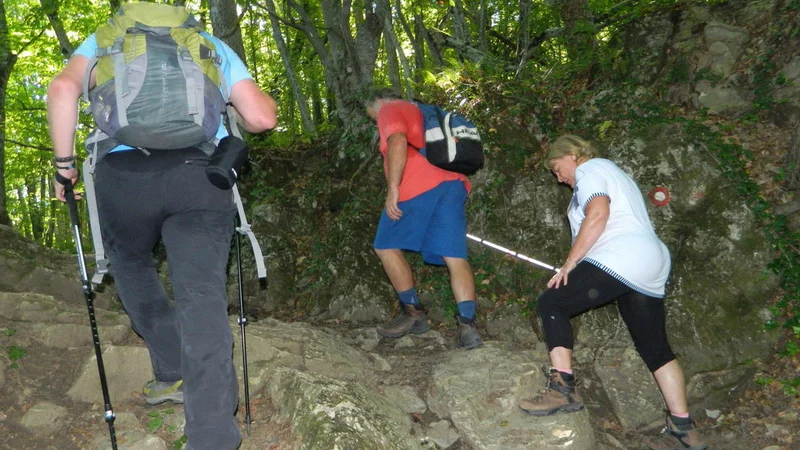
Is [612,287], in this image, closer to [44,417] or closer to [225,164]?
[225,164]

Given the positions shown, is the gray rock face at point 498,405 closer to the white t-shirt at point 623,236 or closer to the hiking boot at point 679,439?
the hiking boot at point 679,439

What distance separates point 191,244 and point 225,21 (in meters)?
6.61

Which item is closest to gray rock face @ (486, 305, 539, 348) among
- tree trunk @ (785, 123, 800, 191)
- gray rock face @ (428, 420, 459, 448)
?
gray rock face @ (428, 420, 459, 448)

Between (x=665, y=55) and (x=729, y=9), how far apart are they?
3.65ft

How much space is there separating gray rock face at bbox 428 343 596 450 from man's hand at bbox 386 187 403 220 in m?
1.40

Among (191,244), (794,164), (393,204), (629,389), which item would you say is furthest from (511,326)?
(191,244)

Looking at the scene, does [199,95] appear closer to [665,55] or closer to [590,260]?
[590,260]

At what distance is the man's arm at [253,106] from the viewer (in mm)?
3260

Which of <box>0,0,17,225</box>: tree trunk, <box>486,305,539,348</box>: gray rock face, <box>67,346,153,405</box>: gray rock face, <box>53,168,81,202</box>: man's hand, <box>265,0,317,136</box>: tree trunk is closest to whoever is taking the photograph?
<box>53,168,81,202</box>: man's hand

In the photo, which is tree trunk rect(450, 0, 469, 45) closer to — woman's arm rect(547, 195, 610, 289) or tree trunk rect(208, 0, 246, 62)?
tree trunk rect(208, 0, 246, 62)

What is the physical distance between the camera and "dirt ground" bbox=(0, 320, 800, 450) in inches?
143

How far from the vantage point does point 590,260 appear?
444cm

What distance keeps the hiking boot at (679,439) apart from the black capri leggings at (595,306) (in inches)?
17.1

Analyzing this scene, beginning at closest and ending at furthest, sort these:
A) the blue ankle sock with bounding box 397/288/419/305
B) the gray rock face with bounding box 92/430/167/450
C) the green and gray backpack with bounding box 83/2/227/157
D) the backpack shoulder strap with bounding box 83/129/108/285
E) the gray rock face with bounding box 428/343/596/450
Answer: the green and gray backpack with bounding box 83/2/227/157 → the backpack shoulder strap with bounding box 83/129/108/285 → the gray rock face with bounding box 92/430/167/450 → the gray rock face with bounding box 428/343/596/450 → the blue ankle sock with bounding box 397/288/419/305
